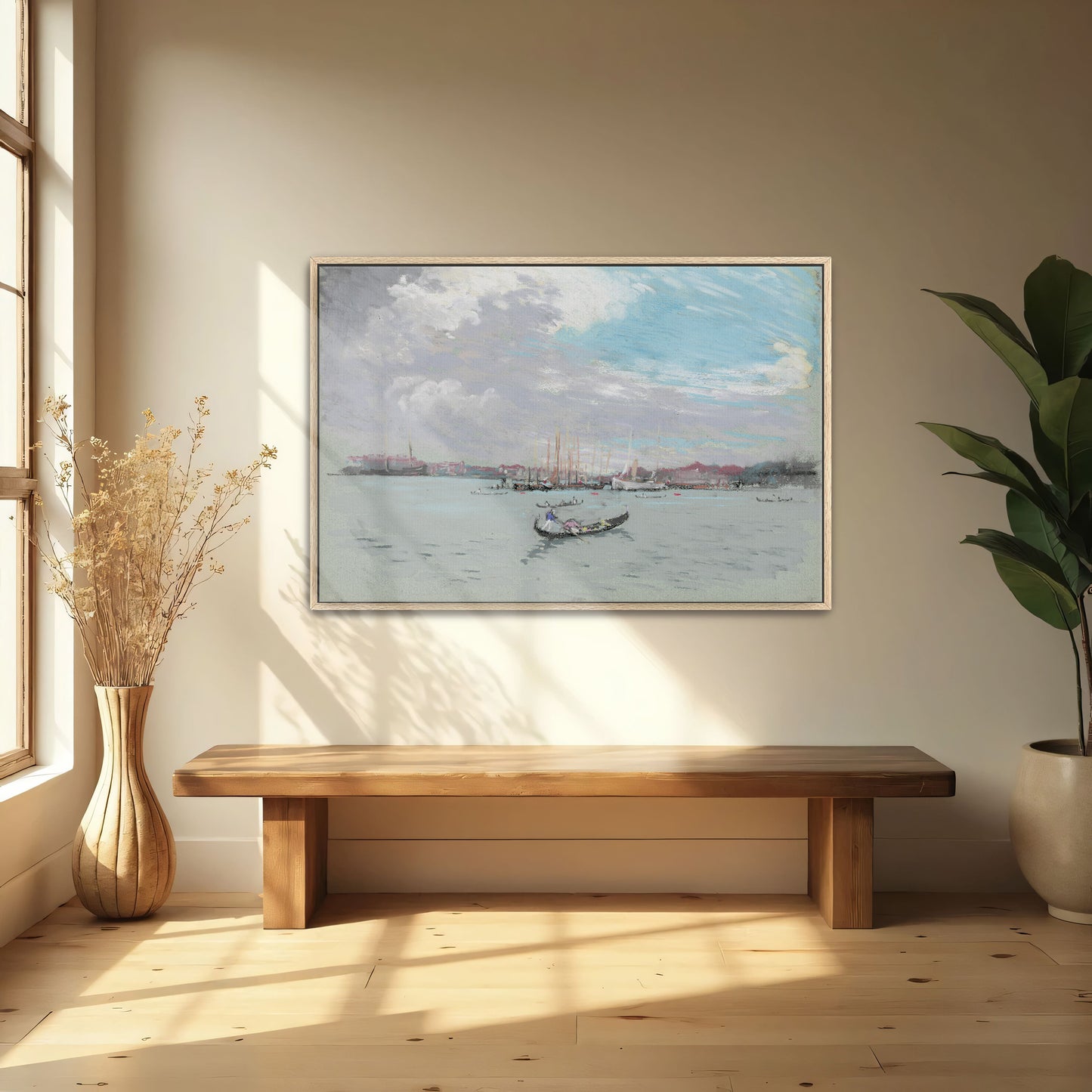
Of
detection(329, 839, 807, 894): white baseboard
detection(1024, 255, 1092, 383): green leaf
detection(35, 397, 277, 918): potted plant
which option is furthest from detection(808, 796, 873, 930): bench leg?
detection(35, 397, 277, 918): potted plant

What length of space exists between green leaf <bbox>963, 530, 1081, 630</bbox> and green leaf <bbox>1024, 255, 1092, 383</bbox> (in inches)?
21.6

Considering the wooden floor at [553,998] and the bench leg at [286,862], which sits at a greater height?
the bench leg at [286,862]

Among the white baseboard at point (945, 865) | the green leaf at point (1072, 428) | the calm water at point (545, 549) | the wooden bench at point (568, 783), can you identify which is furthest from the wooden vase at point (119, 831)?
the green leaf at point (1072, 428)

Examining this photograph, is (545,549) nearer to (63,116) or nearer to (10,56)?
(63,116)

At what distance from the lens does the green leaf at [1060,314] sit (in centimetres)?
292

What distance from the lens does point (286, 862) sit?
298 centimetres

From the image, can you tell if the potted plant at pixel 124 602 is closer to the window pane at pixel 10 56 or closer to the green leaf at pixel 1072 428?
the window pane at pixel 10 56

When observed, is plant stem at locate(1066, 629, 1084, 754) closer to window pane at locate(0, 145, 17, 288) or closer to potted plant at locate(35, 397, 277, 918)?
potted plant at locate(35, 397, 277, 918)

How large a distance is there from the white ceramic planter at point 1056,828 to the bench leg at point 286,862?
2.26 meters

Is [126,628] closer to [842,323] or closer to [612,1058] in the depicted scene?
[612,1058]

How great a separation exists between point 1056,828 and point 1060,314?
1.58 metres

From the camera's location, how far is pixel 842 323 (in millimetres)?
3350

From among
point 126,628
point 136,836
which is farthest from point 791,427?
point 136,836

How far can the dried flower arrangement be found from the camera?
3.03 metres
